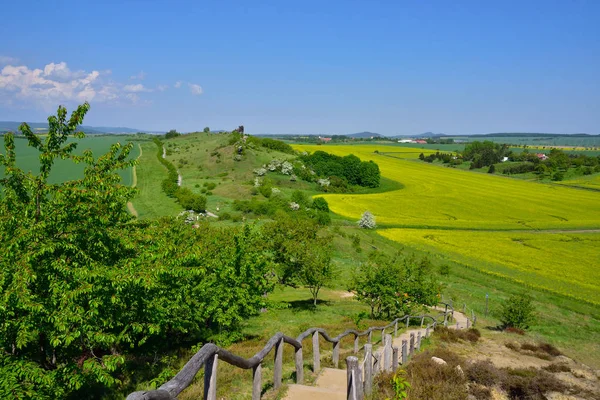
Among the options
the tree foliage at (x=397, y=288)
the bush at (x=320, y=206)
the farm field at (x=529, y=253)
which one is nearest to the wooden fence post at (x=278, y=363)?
the tree foliage at (x=397, y=288)

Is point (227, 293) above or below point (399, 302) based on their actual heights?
above

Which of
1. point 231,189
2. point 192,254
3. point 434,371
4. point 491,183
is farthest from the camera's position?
point 491,183

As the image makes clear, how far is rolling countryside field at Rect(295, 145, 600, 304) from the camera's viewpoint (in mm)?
51031

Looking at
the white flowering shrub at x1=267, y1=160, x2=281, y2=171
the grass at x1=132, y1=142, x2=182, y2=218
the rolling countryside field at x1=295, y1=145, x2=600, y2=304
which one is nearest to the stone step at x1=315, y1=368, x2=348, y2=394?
the rolling countryside field at x1=295, y1=145, x2=600, y2=304

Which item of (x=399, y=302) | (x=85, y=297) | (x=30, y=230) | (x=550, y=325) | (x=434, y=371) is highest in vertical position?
(x=30, y=230)

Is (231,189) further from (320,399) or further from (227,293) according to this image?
(320,399)

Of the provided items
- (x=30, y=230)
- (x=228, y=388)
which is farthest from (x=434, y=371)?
(x=30, y=230)

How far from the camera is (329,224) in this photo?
234 ft

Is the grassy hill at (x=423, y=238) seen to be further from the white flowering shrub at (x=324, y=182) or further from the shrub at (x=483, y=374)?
the shrub at (x=483, y=374)

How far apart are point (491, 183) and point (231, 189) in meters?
78.9

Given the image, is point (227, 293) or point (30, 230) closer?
point (30, 230)

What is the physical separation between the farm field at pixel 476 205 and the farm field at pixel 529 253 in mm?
6189

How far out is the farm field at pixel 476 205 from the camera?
250ft

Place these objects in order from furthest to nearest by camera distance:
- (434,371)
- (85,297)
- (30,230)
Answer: (434,371), (85,297), (30,230)
